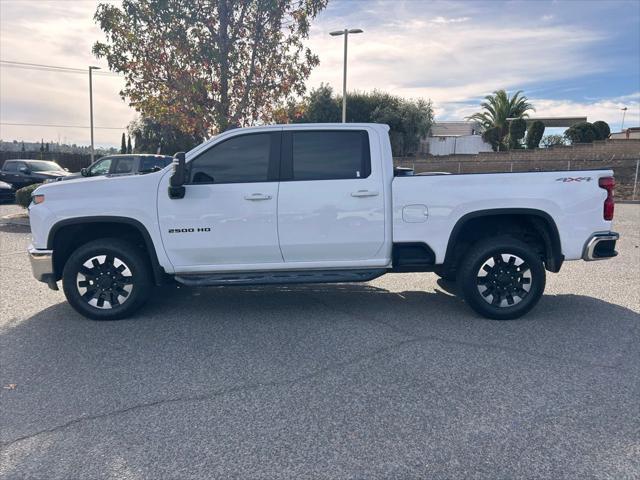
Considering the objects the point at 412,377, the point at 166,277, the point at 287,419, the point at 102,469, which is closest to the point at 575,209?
the point at 412,377

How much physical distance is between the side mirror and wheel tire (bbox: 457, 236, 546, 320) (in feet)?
10.1

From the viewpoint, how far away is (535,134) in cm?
3153

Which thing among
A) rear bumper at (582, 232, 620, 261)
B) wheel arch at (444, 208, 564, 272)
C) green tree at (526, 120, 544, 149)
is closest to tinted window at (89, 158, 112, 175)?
wheel arch at (444, 208, 564, 272)

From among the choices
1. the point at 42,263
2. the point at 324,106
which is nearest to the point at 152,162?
the point at 42,263

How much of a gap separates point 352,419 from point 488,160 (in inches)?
1065

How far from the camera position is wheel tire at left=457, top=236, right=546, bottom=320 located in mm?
5117

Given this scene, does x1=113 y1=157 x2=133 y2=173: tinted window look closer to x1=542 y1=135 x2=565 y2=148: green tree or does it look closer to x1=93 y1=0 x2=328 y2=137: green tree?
x1=93 y1=0 x2=328 y2=137: green tree

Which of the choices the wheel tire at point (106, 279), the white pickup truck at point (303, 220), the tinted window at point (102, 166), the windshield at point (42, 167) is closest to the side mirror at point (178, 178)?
the white pickup truck at point (303, 220)

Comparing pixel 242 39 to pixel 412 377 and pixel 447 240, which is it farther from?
pixel 412 377

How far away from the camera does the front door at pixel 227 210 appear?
502 centimetres

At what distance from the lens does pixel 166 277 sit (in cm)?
530

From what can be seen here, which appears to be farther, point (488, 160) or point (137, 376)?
point (488, 160)

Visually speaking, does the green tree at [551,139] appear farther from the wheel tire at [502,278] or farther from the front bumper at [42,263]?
the front bumper at [42,263]

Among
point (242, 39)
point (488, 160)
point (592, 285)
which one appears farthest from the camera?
point (488, 160)
